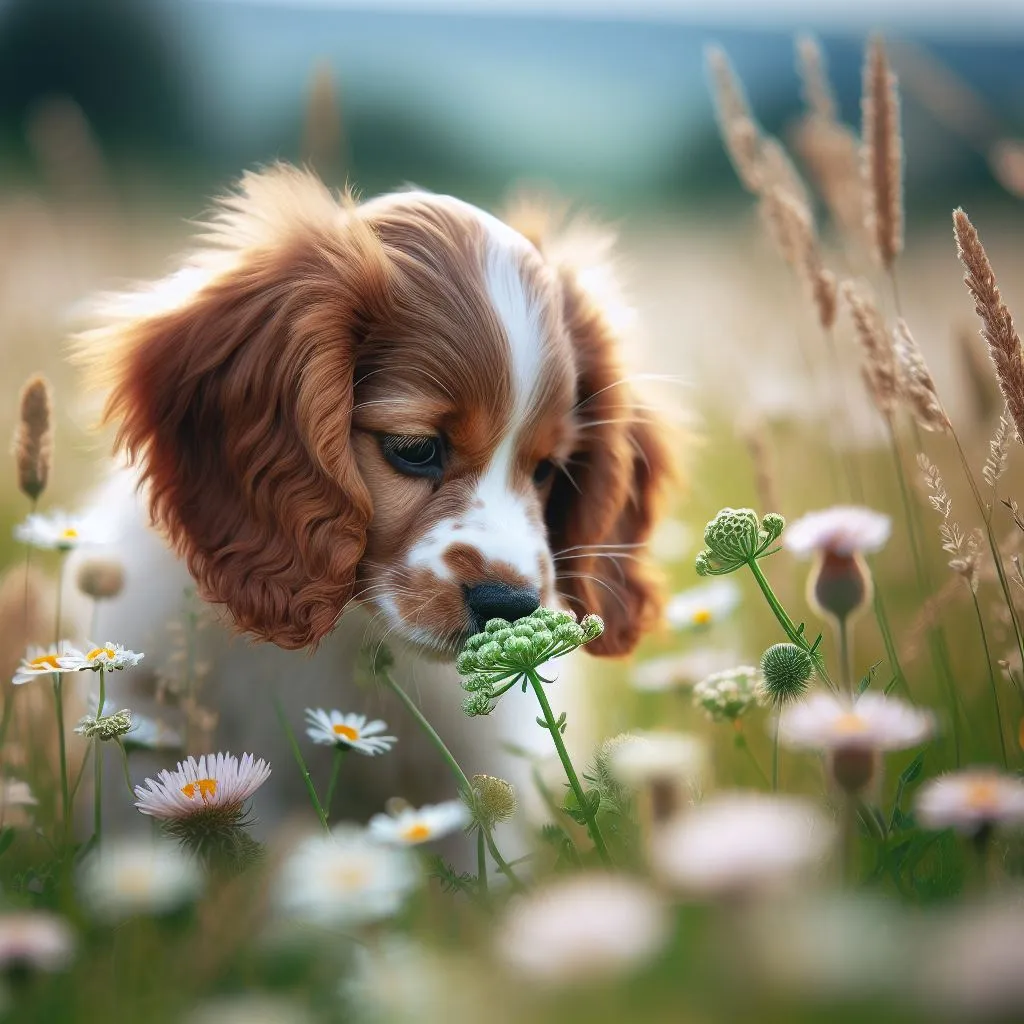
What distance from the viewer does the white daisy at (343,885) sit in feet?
4.58

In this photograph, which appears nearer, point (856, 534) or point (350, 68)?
point (856, 534)

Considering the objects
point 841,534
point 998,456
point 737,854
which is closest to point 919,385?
point 998,456

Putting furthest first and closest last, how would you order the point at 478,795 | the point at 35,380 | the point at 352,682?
the point at 352,682, the point at 35,380, the point at 478,795

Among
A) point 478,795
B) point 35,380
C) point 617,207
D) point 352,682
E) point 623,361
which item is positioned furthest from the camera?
point 617,207

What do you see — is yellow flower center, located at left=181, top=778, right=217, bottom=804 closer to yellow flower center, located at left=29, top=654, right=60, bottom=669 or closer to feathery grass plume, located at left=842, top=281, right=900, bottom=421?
yellow flower center, located at left=29, top=654, right=60, bottom=669

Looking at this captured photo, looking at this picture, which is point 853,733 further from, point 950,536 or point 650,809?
point 950,536

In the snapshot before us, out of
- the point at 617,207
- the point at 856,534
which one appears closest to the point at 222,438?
the point at 856,534

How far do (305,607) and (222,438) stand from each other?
49cm

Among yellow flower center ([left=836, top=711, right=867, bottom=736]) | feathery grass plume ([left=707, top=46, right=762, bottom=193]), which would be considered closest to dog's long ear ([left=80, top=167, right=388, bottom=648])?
feathery grass plume ([left=707, top=46, right=762, bottom=193])

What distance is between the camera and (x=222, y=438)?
2.80 metres

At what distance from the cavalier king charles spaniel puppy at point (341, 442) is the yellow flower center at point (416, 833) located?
76 centimetres

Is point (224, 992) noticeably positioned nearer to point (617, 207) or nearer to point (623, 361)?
point (623, 361)

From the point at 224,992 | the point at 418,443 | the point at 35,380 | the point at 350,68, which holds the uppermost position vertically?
the point at 350,68

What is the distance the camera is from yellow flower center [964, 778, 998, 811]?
1.42 meters
